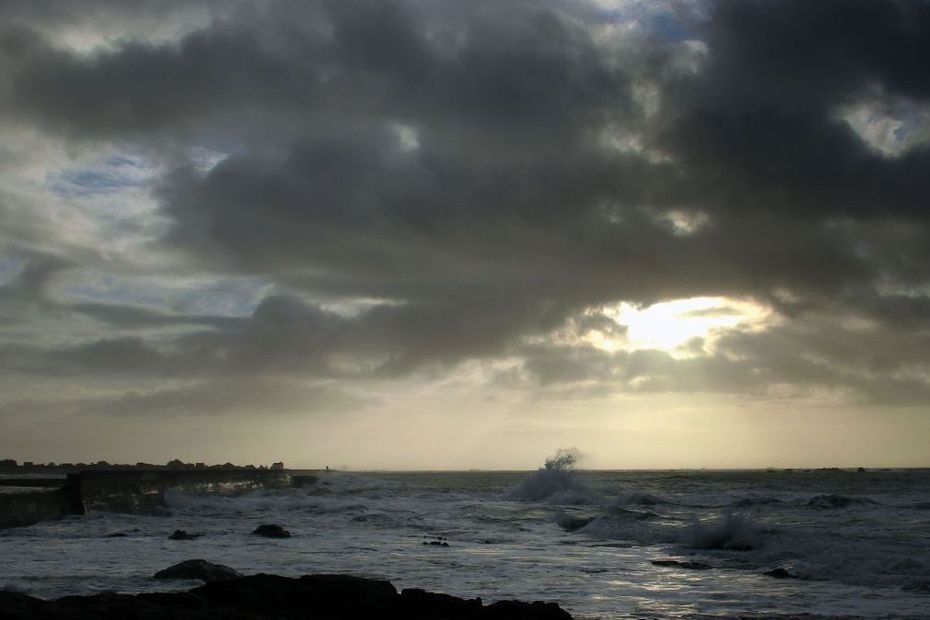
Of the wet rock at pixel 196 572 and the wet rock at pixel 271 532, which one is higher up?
the wet rock at pixel 196 572

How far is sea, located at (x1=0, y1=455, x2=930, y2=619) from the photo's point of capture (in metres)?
14.1

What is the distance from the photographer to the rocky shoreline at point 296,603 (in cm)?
886

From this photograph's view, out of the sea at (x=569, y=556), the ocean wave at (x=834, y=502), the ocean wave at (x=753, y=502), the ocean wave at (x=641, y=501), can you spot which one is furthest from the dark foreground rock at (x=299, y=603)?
the ocean wave at (x=641, y=501)

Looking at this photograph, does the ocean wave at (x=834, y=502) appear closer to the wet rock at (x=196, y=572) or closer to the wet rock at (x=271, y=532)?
the wet rock at (x=271, y=532)

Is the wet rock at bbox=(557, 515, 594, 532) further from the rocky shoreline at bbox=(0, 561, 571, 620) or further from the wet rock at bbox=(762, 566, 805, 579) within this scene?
the rocky shoreline at bbox=(0, 561, 571, 620)

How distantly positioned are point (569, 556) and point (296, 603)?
1259cm

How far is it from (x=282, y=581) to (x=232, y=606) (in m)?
1.03

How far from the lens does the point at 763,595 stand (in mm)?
14836

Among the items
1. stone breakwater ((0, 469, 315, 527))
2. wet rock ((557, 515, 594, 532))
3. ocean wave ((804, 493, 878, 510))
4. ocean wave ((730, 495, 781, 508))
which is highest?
stone breakwater ((0, 469, 315, 527))

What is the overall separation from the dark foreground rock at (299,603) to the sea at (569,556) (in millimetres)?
2904

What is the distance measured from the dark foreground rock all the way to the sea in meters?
2.90

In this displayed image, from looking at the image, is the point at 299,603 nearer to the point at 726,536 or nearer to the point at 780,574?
the point at 780,574

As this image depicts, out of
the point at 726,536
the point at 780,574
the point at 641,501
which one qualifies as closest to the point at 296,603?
the point at 780,574

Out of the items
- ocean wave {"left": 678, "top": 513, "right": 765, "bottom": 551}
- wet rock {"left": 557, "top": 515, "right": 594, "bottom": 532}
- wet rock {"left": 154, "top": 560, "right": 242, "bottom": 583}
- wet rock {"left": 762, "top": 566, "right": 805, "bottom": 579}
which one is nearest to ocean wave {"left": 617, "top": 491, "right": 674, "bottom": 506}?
wet rock {"left": 557, "top": 515, "right": 594, "bottom": 532}
